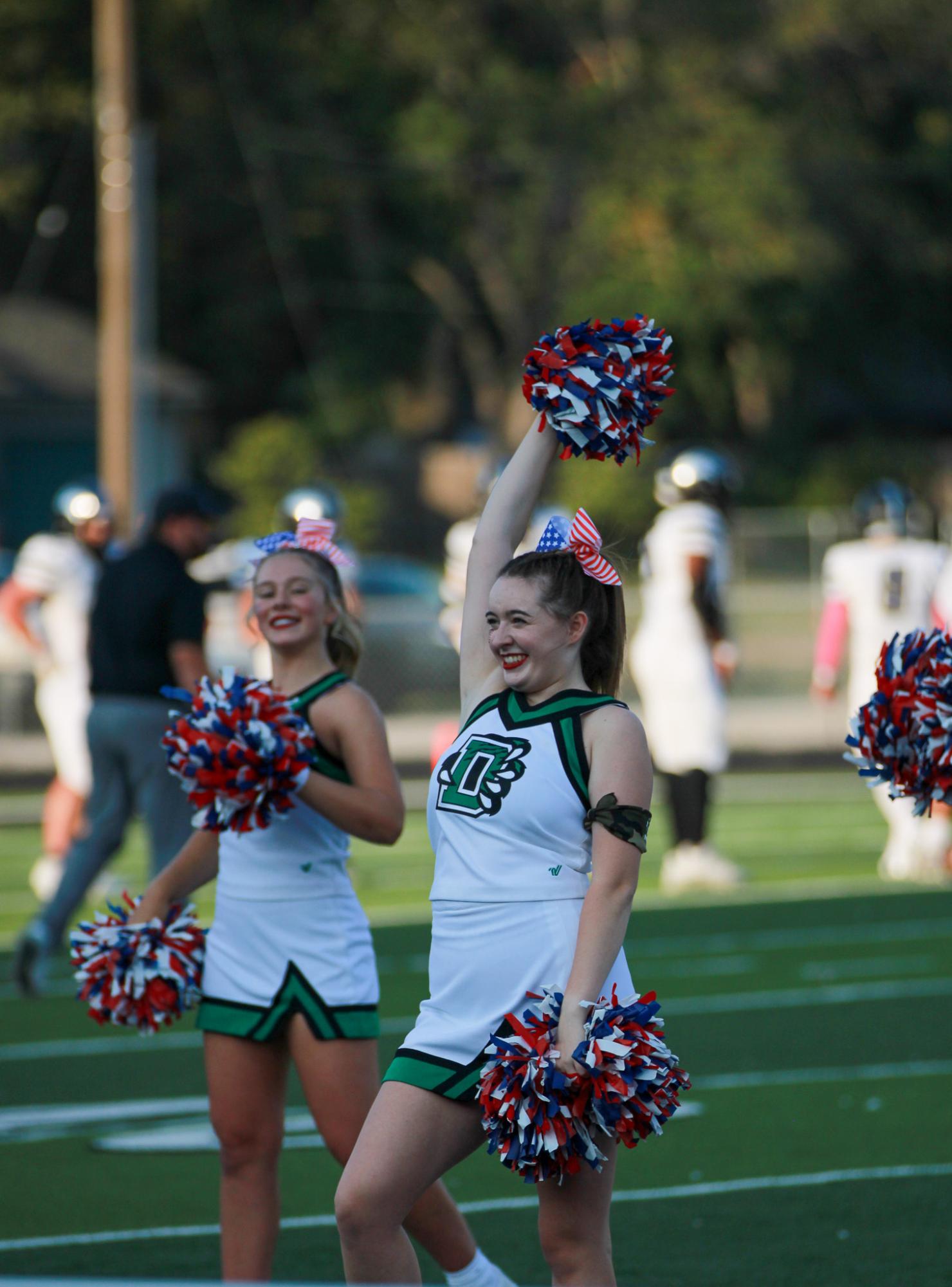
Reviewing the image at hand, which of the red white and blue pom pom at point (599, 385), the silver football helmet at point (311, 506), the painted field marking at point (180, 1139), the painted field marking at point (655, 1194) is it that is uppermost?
the silver football helmet at point (311, 506)

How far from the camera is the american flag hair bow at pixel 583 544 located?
3.91 m

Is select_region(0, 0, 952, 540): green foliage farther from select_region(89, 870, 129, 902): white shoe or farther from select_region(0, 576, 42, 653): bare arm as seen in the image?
select_region(0, 576, 42, 653): bare arm

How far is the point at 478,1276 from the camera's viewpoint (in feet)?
13.9

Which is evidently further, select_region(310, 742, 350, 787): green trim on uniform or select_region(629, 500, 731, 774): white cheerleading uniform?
select_region(629, 500, 731, 774): white cheerleading uniform

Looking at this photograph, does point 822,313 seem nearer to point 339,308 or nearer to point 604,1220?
point 339,308

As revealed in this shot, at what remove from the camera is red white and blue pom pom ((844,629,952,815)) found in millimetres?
3789

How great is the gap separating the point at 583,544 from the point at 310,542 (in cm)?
115

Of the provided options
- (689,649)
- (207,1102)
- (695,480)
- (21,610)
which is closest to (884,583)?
(689,649)

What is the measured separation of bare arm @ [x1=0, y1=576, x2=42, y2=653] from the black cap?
9.14 ft

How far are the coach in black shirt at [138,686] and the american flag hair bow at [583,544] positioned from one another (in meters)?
4.44

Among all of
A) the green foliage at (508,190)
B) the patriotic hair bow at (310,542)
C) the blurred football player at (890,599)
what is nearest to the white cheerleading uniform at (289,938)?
the patriotic hair bow at (310,542)

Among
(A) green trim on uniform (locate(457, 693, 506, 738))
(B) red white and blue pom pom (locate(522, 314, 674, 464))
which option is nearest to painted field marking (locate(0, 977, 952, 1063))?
(A) green trim on uniform (locate(457, 693, 506, 738))

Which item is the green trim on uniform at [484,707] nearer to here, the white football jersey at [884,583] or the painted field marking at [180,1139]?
the painted field marking at [180,1139]

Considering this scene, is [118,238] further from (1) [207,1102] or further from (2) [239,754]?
(2) [239,754]
